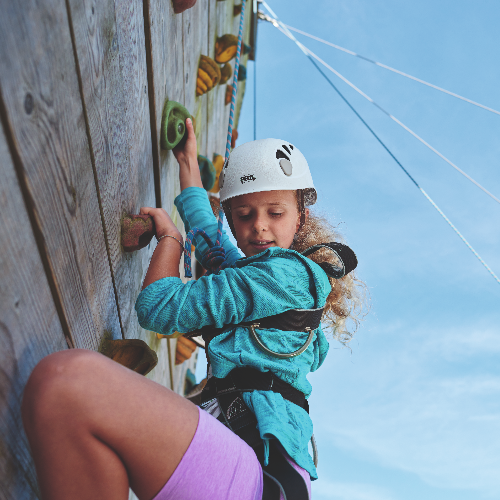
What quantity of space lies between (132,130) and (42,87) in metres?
0.61

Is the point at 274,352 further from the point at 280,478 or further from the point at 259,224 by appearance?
the point at 259,224

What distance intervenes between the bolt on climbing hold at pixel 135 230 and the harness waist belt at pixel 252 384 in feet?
1.50

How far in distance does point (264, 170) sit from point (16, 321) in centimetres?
100

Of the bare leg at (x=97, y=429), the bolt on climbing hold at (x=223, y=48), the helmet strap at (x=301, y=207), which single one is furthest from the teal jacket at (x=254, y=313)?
the bolt on climbing hold at (x=223, y=48)

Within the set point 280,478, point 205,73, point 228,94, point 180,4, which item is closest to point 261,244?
point 280,478

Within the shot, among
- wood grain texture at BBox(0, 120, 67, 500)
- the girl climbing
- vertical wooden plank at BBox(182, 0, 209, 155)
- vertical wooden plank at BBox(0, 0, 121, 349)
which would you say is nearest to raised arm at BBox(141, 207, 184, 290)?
the girl climbing

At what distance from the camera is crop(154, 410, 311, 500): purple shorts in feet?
2.88

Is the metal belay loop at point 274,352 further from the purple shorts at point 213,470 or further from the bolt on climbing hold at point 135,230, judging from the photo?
the bolt on climbing hold at point 135,230

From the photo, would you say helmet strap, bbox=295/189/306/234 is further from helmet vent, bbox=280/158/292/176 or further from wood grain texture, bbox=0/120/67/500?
wood grain texture, bbox=0/120/67/500

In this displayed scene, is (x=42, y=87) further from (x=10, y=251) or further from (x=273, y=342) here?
(x=273, y=342)

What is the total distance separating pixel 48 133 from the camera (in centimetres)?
79

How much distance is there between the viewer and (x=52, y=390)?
0.75 metres

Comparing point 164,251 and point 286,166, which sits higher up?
point 286,166

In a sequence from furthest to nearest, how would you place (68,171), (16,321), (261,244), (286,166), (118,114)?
(286,166), (261,244), (118,114), (68,171), (16,321)
